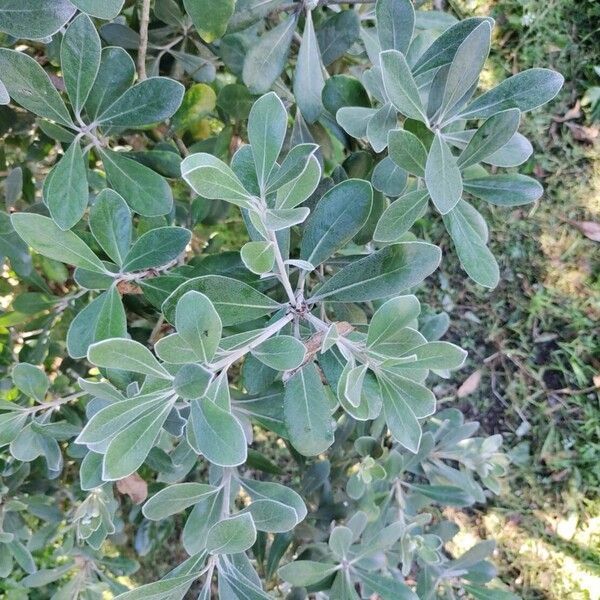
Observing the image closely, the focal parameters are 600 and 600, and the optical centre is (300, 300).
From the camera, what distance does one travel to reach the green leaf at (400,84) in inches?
30.0

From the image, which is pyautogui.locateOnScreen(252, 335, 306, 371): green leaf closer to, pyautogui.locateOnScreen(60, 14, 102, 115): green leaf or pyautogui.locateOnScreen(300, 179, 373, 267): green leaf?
pyautogui.locateOnScreen(300, 179, 373, 267): green leaf

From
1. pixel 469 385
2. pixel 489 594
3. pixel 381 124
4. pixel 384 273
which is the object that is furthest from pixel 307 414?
pixel 469 385

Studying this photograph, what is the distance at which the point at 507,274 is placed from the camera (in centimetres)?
262

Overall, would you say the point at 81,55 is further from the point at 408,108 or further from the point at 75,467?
the point at 75,467

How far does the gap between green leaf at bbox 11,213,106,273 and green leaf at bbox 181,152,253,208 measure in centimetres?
32

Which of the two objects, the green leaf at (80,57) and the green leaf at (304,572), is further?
the green leaf at (304,572)

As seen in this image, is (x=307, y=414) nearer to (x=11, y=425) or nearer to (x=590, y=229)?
(x=11, y=425)

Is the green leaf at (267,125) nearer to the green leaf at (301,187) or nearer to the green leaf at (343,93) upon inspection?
the green leaf at (301,187)

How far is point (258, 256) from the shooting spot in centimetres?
77

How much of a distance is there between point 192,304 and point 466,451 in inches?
51.9

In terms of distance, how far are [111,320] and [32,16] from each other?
45cm

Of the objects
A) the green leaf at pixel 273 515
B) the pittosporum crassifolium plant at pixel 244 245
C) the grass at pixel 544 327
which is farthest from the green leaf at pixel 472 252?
the grass at pixel 544 327

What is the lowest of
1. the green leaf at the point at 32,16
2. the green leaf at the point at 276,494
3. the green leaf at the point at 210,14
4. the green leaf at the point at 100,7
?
the green leaf at the point at 276,494

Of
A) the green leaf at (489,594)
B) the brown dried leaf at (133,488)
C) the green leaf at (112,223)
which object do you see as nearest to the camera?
the green leaf at (112,223)
